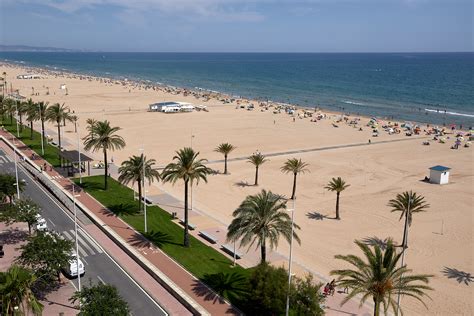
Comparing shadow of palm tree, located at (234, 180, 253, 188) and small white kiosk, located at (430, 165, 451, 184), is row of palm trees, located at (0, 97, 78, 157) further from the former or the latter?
small white kiosk, located at (430, 165, 451, 184)

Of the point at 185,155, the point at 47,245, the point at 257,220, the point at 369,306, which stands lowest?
the point at 369,306

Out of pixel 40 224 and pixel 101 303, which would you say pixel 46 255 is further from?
pixel 40 224

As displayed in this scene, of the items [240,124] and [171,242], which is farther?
[240,124]

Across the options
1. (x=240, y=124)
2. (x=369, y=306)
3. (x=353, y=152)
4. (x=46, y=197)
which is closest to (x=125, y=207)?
(x=46, y=197)

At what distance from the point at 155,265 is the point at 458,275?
20.2 metres

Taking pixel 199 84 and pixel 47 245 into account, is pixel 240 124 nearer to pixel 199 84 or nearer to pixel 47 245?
pixel 47 245

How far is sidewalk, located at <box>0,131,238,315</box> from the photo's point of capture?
25.3 m

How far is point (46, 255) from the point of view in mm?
25531

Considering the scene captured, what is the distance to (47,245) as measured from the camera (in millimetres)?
26062

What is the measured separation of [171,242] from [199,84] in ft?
519

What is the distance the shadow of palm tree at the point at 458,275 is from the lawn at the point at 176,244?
1358 cm

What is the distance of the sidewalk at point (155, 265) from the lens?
25297 mm

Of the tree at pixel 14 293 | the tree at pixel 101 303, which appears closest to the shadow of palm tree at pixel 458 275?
the tree at pixel 101 303

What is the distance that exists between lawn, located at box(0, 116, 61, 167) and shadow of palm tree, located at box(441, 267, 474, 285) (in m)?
41.9
